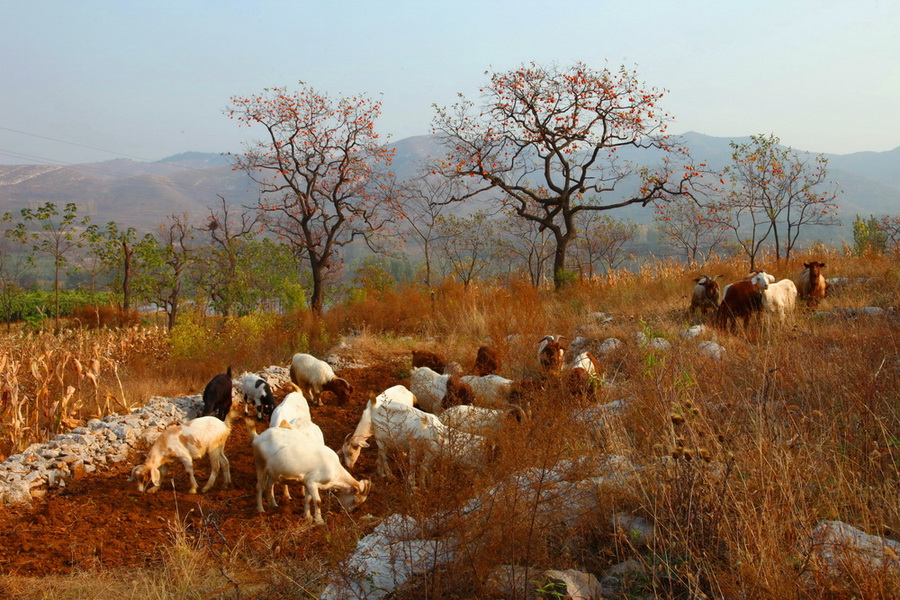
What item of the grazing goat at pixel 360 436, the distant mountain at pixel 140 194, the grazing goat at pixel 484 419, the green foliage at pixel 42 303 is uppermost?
the distant mountain at pixel 140 194

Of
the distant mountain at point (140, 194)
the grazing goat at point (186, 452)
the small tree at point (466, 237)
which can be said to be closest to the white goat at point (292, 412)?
the grazing goat at point (186, 452)

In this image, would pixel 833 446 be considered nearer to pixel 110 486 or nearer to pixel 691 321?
pixel 110 486

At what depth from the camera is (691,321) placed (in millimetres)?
11008

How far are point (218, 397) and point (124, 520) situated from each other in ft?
8.57

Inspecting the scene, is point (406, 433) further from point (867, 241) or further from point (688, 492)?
point (867, 241)

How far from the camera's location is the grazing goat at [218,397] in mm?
7113

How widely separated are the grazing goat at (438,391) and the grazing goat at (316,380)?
3.35 feet

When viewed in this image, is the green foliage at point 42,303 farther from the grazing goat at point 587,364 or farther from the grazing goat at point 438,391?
the grazing goat at point 587,364

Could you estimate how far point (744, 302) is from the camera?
9.49 metres

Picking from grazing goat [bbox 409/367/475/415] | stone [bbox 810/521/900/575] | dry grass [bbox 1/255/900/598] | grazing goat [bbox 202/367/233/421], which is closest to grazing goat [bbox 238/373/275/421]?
grazing goat [bbox 202/367/233/421]

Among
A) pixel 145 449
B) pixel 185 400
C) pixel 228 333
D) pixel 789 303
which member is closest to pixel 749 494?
pixel 145 449

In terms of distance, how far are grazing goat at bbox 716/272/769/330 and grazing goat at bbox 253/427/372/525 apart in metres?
6.75

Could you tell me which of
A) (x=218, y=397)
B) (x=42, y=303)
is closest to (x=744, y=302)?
(x=218, y=397)

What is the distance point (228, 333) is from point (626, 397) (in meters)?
10.1
